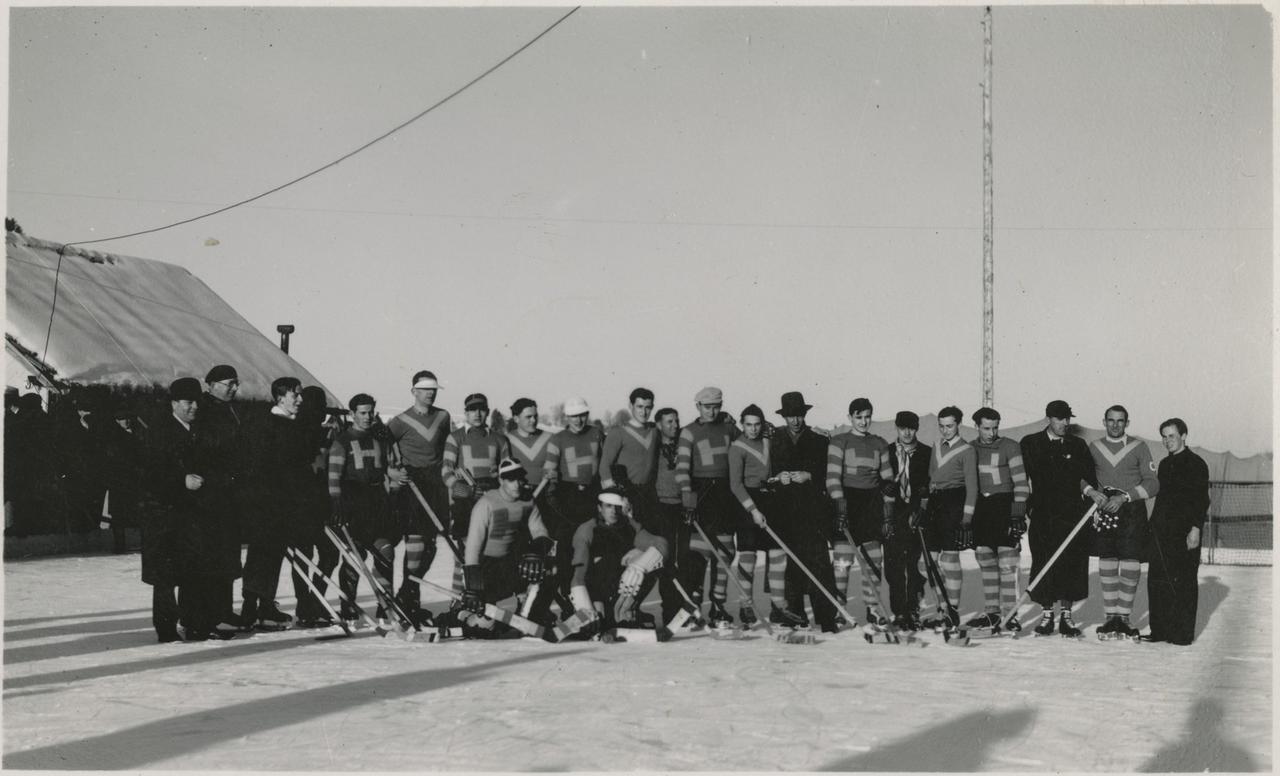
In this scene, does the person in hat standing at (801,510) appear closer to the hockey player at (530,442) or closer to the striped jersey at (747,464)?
the striped jersey at (747,464)

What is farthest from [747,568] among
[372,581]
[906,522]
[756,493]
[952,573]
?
[372,581]

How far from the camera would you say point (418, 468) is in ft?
29.0

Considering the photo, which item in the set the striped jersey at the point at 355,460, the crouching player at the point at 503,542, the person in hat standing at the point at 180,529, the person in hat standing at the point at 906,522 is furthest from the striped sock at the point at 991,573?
the person in hat standing at the point at 180,529

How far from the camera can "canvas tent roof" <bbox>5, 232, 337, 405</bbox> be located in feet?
48.0

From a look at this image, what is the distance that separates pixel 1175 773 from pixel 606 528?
425 cm

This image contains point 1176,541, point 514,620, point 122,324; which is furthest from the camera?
point 122,324

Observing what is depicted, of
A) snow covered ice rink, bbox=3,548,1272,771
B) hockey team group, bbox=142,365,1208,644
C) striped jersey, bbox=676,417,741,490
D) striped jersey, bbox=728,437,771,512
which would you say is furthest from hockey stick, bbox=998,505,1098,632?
striped jersey, bbox=676,417,741,490

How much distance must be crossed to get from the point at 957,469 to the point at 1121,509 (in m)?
1.13

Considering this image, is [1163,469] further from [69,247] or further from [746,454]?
[69,247]

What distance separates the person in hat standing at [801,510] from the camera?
8648 mm

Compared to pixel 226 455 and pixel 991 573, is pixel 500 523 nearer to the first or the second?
pixel 226 455

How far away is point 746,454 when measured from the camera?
28.4 feet

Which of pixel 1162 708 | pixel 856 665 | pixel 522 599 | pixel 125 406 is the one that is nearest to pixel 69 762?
pixel 522 599

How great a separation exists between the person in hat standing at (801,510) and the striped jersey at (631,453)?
2.87ft
